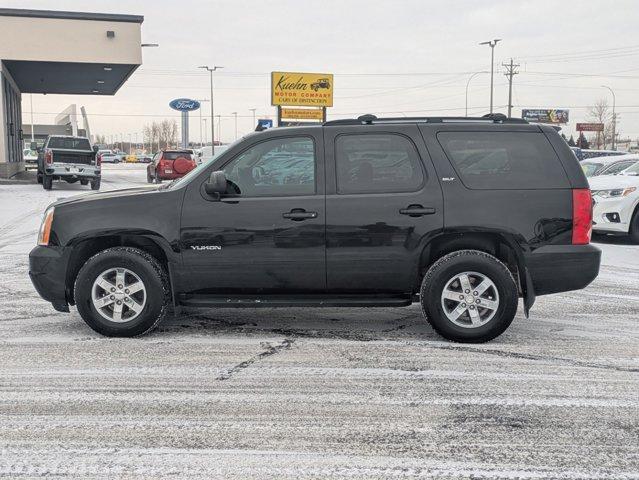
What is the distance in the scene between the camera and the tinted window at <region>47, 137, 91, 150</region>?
2528cm

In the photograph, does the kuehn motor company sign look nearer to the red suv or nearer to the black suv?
the red suv

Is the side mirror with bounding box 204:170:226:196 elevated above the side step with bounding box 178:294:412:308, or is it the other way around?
the side mirror with bounding box 204:170:226:196

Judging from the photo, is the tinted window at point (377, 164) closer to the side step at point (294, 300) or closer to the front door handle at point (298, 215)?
the front door handle at point (298, 215)

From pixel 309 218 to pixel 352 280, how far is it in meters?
0.61

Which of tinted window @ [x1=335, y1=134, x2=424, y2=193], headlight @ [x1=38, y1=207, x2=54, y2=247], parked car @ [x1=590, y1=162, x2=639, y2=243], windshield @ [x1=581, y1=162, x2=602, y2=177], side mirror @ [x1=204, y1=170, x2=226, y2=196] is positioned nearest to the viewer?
side mirror @ [x1=204, y1=170, x2=226, y2=196]

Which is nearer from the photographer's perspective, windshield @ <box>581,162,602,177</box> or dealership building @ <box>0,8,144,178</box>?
windshield @ <box>581,162,602,177</box>

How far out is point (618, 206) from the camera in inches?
479

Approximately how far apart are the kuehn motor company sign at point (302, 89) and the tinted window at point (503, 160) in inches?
1448

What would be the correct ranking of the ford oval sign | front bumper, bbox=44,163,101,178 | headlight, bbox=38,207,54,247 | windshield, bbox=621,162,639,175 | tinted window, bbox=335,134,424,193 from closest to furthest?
tinted window, bbox=335,134,424,193
headlight, bbox=38,207,54,247
windshield, bbox=621,162,639,175
front bumper, bbox=44,163,101,178
the ford oval sign

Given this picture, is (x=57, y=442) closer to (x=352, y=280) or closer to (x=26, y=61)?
(x=352, y=280)

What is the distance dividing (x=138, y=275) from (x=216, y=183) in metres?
1.01

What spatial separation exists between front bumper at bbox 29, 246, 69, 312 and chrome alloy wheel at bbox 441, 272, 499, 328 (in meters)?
3.15

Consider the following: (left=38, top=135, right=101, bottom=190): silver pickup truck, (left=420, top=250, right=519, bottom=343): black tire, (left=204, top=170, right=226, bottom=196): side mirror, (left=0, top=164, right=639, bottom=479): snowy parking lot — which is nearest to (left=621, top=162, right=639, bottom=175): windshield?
(left=0, top=164, right=639, bottom=479): snowy parking lot

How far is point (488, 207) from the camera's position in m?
5.53
